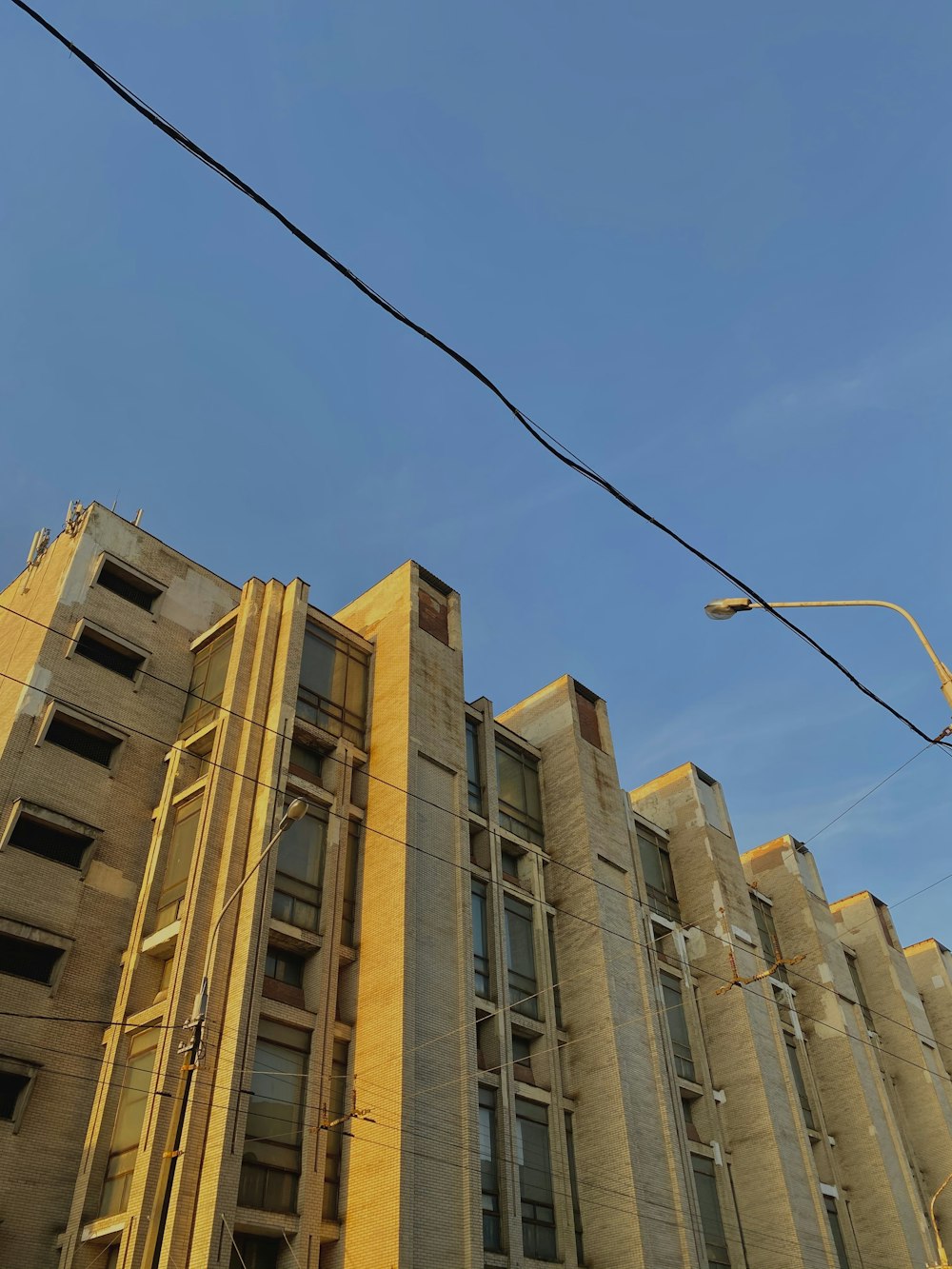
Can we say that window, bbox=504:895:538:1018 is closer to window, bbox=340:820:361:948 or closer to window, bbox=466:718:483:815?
window, bbox=466:718:483:815

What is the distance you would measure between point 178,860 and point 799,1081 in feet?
78.9

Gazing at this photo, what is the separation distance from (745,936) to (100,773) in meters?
22.5

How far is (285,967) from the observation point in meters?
22.3

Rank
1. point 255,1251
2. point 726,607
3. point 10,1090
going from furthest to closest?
point 10,1090 → point 255,1251 → point 726,607

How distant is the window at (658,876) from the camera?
34.7 meters

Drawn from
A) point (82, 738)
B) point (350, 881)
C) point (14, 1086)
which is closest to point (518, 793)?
point (350, 881)

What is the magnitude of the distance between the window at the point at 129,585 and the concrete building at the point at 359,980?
105mm

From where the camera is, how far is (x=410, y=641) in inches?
1105

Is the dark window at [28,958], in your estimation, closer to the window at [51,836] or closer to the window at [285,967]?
the window at [51,836]

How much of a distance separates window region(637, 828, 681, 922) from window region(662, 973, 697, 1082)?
2.61 m

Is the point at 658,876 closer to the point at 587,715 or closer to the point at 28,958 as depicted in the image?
the point at 587,715

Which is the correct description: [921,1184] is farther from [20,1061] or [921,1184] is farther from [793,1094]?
[20,1061]

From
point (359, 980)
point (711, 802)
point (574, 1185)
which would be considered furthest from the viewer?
point (711, 802)

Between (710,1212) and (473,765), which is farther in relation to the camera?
(473,765)
